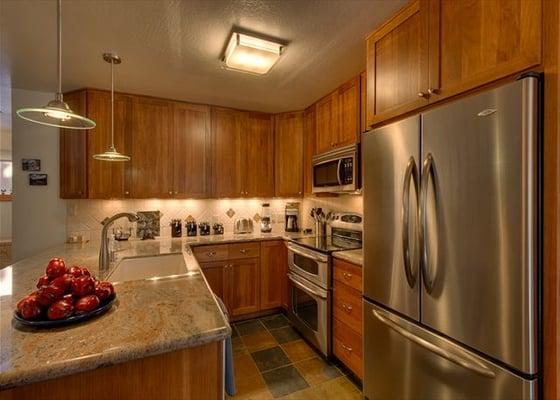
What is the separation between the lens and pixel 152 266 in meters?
2.21

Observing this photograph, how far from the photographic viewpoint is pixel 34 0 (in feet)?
4.81

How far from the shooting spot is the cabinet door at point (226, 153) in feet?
10.5

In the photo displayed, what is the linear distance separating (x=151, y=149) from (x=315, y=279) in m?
2.15

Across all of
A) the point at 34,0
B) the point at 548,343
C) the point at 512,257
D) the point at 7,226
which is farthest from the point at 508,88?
the point at 7,226

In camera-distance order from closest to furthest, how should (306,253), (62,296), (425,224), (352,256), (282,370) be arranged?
(62,296) < (425,224) < (352,256) < (282,370) < (306,253)

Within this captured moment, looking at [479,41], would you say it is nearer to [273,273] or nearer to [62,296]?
[62,296]

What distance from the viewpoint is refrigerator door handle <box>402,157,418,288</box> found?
136 centimetres

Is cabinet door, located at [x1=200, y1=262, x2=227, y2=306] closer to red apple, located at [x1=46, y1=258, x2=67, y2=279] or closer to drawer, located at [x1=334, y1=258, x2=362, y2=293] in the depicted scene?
drawer, located at [x1=334, y1=258, x2=362, y2=293]

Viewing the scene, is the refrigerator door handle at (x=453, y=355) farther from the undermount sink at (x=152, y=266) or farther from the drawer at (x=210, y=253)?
the drawer at (x=210, y=253)

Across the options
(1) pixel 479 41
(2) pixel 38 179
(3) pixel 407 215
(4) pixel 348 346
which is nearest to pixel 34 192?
(2) pixel 38 179

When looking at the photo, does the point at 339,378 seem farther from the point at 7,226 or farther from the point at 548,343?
the point at 7,226

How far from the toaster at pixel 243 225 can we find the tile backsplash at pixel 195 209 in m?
0.08

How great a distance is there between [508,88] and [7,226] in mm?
6893

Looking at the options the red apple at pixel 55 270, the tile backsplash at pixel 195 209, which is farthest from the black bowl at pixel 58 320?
the tile backsplash at pixel 195 209
